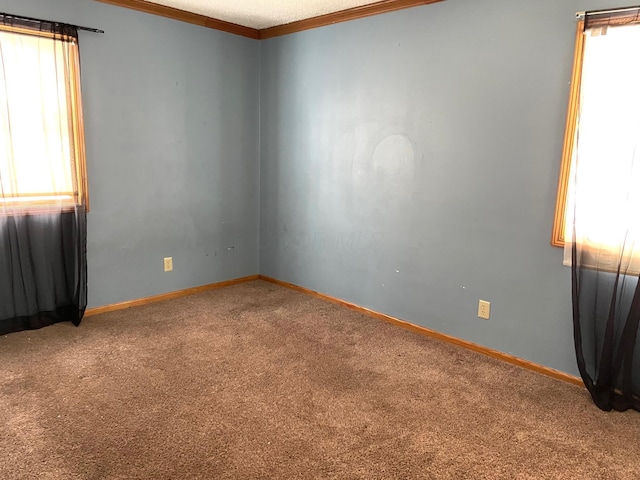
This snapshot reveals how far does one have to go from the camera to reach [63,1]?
304cm

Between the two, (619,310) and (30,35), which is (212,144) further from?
(619,310)

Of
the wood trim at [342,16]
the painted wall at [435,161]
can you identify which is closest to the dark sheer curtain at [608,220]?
the painted wall at [435,161]

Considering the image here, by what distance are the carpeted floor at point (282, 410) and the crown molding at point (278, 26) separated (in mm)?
2248

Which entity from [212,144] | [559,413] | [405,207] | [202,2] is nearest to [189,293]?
[212,144]

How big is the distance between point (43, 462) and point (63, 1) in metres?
2.77

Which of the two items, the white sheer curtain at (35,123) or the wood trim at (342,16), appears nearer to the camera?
the white sheer curtain at (35,123)

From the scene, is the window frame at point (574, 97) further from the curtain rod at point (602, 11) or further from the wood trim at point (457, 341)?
the wood trim at point (457, 341)

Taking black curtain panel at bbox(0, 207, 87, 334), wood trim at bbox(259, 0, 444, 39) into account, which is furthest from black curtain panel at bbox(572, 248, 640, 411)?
black curtain panel at bbox(0, 207, 87, 334)

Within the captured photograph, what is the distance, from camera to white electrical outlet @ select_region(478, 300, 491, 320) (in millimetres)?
2934

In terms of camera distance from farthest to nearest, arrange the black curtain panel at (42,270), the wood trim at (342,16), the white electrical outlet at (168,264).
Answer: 1. the white electrical outlet at (168,264)
2. the wood trim at (342,16)
3. the black curtain panel at (42,270)

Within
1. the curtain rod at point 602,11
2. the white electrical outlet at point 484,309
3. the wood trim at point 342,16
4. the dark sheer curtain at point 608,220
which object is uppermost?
the wood trim at point 342,16

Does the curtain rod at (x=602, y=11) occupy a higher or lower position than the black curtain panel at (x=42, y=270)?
higher

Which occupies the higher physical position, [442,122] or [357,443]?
[442,122]

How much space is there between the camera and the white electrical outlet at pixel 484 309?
293cm
